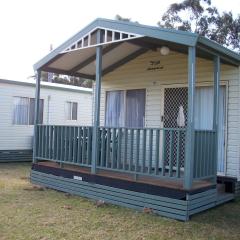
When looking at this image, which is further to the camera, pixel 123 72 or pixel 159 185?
pixel 123 72

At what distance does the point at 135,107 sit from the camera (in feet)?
31.1

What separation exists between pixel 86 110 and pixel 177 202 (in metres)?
10.4

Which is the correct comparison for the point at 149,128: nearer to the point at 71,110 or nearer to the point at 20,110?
the point at 20,110

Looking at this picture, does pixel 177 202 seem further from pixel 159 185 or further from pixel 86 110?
pixel 86 110

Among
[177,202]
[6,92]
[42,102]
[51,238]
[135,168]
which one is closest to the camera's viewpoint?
[51,238]

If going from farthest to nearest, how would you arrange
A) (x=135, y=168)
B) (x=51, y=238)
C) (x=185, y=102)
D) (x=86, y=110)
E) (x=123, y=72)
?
1. (x=86, y=110)
2. (x=123, y=72)
3. (x=185, y=102)
4. (x=135, y=168)
5. (x=51, y=238)

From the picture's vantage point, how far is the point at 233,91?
303 inches

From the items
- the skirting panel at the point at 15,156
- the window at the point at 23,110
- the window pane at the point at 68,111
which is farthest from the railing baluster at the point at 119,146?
the window pane at the point at 68,111

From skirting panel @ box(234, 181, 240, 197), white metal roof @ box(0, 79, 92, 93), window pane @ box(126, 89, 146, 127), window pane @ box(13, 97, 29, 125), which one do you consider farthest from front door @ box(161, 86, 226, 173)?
window pane @ box(13, 97, 29, 125)

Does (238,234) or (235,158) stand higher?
(235,158)

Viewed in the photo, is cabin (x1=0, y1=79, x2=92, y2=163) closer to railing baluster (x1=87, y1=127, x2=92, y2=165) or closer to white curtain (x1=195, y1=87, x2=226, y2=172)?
railing baluster (x1=87, y1=127, x2=92, y2=165)

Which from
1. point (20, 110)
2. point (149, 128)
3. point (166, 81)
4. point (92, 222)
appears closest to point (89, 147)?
point (149, 128)

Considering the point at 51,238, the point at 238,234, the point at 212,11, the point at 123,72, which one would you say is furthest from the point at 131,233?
the point at 212,11

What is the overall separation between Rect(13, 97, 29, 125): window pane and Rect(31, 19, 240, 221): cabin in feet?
15.5
